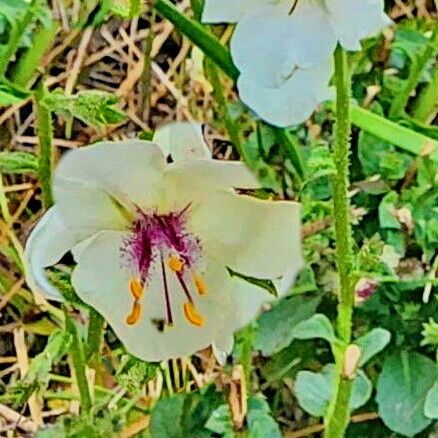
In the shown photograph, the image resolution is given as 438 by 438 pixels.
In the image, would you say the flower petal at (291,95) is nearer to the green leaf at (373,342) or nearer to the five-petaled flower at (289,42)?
the five-petaled flower at (289,42)

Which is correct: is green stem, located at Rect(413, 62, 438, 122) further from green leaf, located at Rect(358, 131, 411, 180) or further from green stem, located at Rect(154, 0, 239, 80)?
green stem, located at Rect(154, 0, 239, 80)

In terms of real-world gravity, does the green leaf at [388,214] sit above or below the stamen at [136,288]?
below

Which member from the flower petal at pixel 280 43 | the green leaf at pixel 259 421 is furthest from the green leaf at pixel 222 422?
the flower petal at pixel 280 43

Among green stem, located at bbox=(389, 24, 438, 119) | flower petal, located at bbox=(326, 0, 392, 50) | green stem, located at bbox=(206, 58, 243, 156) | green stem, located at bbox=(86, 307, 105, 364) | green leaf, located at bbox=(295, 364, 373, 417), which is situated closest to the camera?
flower petal, located at bbox=(326, 0, 392, 50)

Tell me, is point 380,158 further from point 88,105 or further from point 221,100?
point 88,105

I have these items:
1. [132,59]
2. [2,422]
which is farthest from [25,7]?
[2,422]

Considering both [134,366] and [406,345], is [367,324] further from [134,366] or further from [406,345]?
[134,366]

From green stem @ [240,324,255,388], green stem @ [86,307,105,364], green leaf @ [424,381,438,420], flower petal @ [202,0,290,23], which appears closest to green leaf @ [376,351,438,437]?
green leaf @ [424,381,438,420]

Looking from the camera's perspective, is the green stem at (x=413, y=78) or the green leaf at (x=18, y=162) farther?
the green stem at (x=413, y=78)
